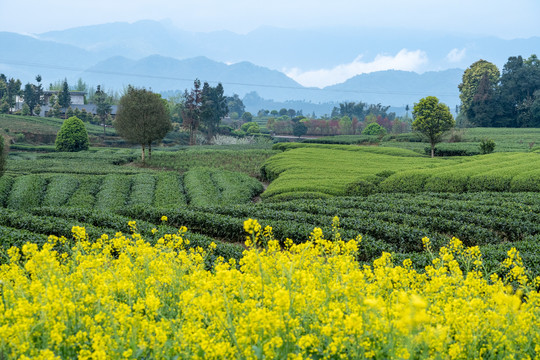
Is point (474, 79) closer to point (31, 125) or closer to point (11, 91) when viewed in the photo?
point (31, 125)

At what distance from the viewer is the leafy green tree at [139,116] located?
37500 mm

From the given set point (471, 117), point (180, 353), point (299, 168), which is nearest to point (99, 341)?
point (180, 353)

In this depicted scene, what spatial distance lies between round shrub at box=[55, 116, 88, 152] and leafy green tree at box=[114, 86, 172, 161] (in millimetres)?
18613

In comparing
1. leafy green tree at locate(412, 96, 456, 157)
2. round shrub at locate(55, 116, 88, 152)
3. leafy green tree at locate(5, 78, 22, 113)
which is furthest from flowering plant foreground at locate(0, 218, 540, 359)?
leafy green tree at locate(5, 78, 22, 113)

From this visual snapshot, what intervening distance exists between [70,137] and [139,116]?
2032 centimetres

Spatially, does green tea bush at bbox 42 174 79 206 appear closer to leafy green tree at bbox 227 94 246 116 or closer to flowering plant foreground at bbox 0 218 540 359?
flowering plant foreground at bbox 0 218 540 359

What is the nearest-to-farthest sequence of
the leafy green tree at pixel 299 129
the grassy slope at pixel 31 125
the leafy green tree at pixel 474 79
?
the grassy slope at pixel 31 125
the leafy green tree at pixel 474 79
the leafy green tree at pixel 299 129

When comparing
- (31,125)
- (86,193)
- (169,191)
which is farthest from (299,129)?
(86,193)

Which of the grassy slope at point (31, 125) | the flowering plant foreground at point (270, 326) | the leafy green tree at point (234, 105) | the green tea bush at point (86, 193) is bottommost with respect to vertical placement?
the green tea bush at point (86, 193)

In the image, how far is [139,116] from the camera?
3753cm

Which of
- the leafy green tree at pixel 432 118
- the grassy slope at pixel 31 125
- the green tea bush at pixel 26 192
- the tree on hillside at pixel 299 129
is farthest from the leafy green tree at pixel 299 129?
the green tea bush at pixel 26 192

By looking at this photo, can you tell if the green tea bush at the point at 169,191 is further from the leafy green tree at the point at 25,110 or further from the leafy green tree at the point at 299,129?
the leafy green tree at the point at 25,110

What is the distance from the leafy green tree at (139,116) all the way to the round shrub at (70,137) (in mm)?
18613

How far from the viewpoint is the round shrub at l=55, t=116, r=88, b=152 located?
174 ft
